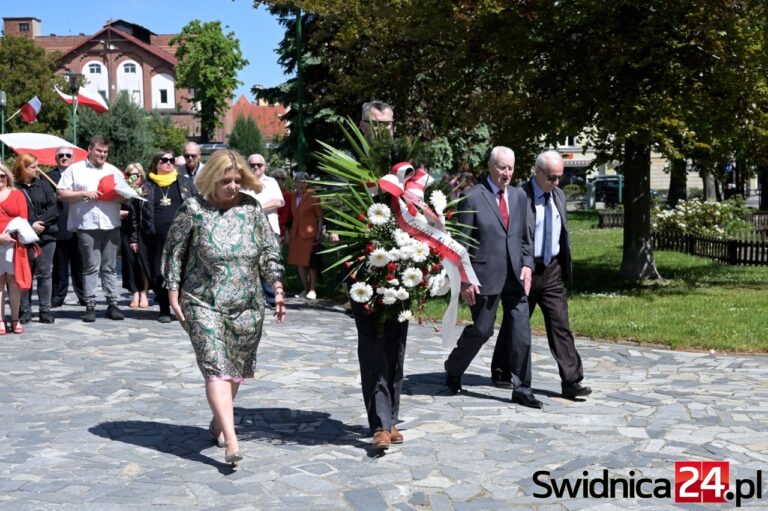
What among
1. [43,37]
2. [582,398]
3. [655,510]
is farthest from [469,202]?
[43,37]

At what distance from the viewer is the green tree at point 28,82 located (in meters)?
67.8

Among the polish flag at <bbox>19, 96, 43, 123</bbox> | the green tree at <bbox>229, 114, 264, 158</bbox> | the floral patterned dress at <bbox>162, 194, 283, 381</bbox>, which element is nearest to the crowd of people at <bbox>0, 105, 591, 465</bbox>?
the floral patterned dress at <bbox>162, 194, 283, 381</bbox>

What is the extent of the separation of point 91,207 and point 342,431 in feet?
20.3

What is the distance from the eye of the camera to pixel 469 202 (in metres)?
7.89

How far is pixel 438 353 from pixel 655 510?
5223 millimetres

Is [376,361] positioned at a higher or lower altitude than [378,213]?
lower

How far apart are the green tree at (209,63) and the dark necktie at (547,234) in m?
75.9

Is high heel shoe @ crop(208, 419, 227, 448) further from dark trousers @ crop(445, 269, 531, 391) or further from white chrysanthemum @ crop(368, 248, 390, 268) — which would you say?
dark trousers @ crop(445, 269, 531, 391)

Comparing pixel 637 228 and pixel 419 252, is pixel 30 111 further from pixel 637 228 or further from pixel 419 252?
pixel 419 252

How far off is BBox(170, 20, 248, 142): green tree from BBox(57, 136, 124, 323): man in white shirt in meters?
71.1

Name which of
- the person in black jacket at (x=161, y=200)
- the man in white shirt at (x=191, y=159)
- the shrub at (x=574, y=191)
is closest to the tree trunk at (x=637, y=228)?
the man in white shirt at (x=191, y=159)

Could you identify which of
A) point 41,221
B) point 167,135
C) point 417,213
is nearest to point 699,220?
point 41,221

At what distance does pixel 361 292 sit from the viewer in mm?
6480

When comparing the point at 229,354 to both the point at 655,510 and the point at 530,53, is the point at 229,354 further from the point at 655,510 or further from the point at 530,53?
the point at 530,53
